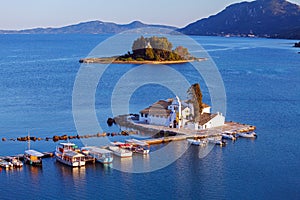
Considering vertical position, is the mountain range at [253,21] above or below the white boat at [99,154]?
above

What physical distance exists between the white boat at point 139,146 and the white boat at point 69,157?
2.25 meters

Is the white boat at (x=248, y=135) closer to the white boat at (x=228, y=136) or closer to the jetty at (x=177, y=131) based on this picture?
the jetty at (x=177, y=131)

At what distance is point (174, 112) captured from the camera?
21.3 m

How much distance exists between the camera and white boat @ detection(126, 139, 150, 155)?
18344mm

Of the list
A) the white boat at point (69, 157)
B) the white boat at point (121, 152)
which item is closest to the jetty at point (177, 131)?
the white boat at point (121, 152)

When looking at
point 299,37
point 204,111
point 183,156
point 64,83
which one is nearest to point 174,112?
point 204,111

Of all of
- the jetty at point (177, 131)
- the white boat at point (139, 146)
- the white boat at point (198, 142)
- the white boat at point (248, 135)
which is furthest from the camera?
the white boat at point (248, 135)

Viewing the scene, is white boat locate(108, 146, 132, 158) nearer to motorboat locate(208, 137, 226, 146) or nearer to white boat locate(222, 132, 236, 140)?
motorboat locate(208, 137, 226, 146)

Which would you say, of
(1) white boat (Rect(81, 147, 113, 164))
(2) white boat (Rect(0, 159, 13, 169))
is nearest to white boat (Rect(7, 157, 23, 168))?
(2) white boat (Rect(0, 159, 13, 169))

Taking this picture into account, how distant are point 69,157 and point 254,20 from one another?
168388 millimetres

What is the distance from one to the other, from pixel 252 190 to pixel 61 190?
5.68 m

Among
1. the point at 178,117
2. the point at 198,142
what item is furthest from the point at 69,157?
the point at 178,117

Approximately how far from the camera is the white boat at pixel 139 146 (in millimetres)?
18344

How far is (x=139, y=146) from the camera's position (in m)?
18.8
